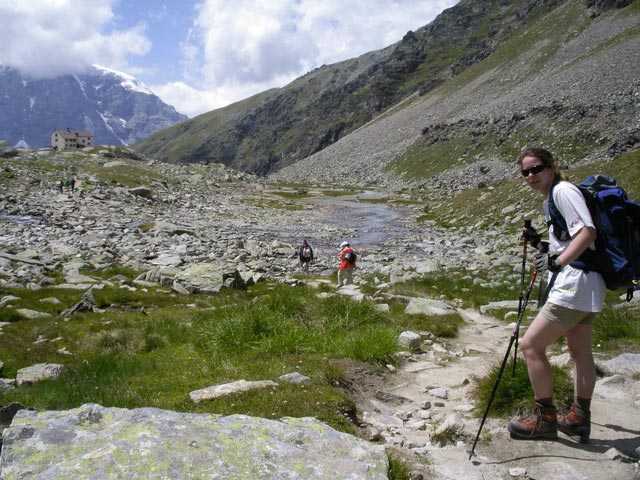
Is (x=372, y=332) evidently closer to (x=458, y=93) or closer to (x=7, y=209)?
(x=7, y=209)

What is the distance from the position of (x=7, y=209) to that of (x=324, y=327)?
33.5 m

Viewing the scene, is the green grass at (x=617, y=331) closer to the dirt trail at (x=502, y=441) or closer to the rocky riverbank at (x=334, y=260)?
the rocky riverbank at (x=334, y=260)

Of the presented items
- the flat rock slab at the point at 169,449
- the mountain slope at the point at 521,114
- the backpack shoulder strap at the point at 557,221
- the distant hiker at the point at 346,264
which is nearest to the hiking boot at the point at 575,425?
the backpack shoulder strap at the point at 557,221

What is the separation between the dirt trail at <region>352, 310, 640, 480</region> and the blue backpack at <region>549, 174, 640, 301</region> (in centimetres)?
185

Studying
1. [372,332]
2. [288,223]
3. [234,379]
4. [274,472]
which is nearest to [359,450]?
[274,472]

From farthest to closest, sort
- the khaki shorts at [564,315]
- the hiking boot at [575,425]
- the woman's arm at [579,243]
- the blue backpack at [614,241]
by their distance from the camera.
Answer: the hiking boot at [575,425]
the khaki shorts at [564,315]
the blue backpack at [614,241]
the woman's arm at [579,243]

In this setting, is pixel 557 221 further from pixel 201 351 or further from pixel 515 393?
pixel 201 351

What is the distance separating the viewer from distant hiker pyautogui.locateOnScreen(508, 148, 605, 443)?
4766 millimetres

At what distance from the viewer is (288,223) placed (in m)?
46.2

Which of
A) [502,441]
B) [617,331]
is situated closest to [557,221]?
[502,441]

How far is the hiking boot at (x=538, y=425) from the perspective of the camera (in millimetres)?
5176

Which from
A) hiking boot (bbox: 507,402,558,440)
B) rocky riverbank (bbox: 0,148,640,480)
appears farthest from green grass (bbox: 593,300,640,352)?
hiking boot (bbox: 507,402,558,440)

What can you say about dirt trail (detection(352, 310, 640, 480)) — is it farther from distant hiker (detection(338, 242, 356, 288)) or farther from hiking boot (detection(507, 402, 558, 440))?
distant hiker (detection(338, 242, 356, 288))

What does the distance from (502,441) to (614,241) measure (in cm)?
262
